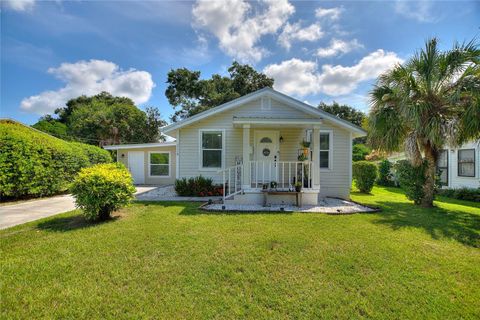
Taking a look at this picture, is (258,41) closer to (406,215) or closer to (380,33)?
(380,33)

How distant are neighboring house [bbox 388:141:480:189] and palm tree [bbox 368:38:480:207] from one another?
5241mm

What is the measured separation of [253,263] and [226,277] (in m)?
0.54

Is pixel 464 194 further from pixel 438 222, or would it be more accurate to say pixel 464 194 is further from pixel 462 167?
pixel 438 222

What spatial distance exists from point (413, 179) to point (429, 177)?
476mm

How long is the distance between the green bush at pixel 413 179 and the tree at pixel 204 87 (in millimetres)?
18437

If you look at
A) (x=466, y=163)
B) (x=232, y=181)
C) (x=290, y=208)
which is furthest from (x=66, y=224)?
(x=466, y=163)

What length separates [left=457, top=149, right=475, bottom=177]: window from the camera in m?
11.8

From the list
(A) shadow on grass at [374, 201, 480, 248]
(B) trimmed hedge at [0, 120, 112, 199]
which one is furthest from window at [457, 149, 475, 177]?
(B) trimmed hedge at [0, 120, 112, 199]

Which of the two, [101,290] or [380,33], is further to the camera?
[380,33]

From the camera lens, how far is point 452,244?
14.3ft

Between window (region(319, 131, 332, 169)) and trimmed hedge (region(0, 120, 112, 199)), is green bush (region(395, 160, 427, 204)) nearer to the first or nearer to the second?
window (region(319, 131, 332, 169))

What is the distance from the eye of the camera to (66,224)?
17.3 ft

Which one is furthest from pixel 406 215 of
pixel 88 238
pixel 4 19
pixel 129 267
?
pixel 4 19

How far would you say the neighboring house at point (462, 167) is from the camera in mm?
11500
